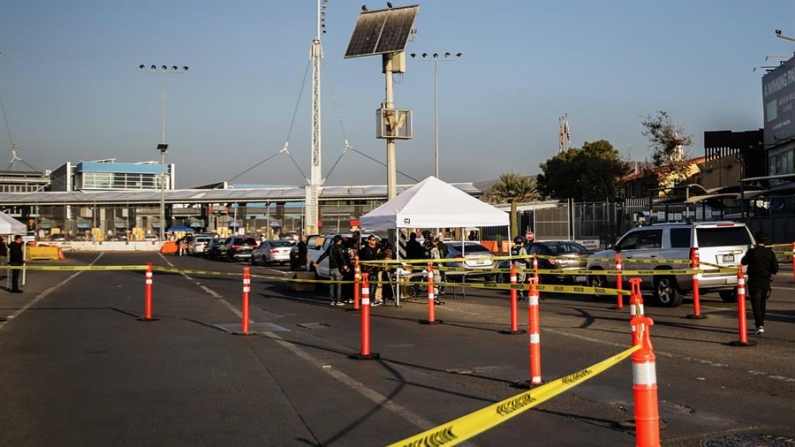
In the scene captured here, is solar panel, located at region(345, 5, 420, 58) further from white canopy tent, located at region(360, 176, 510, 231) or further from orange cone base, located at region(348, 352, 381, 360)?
orange cone base, located at region(348, 352, 381, 360)

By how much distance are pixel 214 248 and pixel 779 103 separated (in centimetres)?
3559

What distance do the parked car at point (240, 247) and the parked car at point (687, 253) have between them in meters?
32.7

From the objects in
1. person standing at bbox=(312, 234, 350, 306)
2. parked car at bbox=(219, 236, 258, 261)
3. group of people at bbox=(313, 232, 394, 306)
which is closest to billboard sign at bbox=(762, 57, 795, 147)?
parked car at bbox=(219, 236, 258, 261)

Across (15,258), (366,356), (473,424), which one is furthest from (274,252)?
(473,424)

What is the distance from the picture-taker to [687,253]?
59.5ft

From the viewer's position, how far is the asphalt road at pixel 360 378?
23.6ft

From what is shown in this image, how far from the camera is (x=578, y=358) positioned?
1116 cm

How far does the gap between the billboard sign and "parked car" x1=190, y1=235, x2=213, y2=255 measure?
37872 mm

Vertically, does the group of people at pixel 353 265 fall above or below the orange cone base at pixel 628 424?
above

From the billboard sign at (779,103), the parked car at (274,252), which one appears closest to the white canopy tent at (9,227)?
the parked car at (274,252)

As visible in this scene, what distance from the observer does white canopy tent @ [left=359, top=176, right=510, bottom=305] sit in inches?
817

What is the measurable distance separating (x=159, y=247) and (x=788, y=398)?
2908 inches

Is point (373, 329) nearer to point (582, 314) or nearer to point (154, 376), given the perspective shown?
point (582, 314)

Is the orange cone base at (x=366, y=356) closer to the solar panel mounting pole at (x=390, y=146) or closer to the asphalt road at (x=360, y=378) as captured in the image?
the asphalt road at (x=360, y=378)
